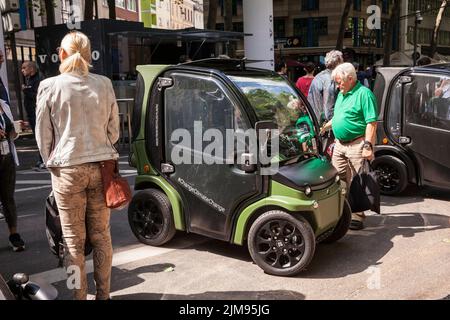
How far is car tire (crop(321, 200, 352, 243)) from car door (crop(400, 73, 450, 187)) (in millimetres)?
2197

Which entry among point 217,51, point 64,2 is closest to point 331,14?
point 64,2

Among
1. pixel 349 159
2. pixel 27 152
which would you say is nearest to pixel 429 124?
pixel 349 159

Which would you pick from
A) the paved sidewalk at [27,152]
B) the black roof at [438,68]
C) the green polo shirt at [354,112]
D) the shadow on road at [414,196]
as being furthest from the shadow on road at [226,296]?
the paved sidewalk at [27,152]

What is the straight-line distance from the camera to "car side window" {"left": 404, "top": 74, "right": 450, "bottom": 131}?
6430mm

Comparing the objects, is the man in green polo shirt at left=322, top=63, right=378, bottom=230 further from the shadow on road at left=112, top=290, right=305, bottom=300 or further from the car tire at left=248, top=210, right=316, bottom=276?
the shadow on road at left=112, top=290, right=305, bottom=300

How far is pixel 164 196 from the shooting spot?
4953mm

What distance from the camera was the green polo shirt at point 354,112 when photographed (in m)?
5.21

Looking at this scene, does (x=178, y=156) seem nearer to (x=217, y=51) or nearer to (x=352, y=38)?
(x=217, y=51)

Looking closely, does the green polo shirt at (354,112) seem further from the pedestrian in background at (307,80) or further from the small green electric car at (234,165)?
the pedestrian in background at (307,80)

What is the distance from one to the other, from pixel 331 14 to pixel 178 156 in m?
43.2

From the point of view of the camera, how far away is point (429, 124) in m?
6.58

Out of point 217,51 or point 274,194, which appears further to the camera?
point 217,51

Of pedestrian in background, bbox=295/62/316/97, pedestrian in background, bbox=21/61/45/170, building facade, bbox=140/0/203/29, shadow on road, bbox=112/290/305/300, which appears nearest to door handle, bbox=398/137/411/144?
pedestrian in background, bbox=295/62/316/97

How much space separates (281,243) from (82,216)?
1696 mm
